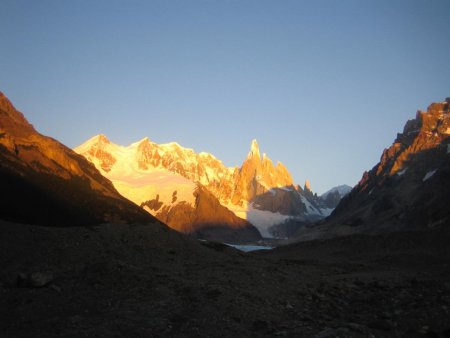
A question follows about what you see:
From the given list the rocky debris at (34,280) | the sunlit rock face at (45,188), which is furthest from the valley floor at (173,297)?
the sunlit rock face at (45,188)

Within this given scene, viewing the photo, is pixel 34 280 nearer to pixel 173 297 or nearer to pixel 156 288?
pixel 156 288

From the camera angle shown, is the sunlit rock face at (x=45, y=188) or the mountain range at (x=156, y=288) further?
the sunlit rock face at (x=45, y=188)

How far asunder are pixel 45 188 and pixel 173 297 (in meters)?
38.4

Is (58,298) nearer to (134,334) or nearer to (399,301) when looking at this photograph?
(134,334)

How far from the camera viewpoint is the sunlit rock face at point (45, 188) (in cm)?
4766

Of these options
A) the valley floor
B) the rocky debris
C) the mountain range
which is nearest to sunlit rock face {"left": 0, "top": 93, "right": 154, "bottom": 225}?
the mountain range

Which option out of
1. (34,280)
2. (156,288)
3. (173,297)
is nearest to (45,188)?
(34,280)

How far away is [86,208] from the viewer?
2301 inches

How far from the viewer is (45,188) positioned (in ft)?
191

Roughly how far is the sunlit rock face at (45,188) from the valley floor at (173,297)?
7513 millimetres

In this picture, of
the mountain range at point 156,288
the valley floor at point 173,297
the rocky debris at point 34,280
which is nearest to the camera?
the valley floor at point 173,297

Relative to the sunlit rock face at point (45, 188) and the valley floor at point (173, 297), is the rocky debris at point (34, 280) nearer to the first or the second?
the valley floor at point (173, 297)

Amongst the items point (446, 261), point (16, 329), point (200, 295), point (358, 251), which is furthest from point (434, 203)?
point (16, 329)

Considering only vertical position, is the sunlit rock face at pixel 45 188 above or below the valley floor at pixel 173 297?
above
